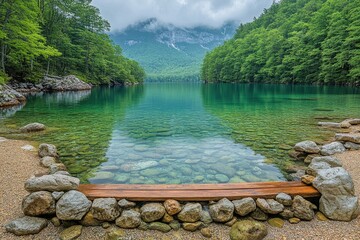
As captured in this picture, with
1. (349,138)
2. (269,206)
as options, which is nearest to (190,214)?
(269,206)

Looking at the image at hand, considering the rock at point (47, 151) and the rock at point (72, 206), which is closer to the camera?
the rock at point (72, 206)

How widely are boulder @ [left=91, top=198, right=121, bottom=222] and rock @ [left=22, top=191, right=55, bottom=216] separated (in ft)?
2.45

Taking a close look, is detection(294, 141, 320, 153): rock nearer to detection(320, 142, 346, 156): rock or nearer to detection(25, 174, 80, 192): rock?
detection(320, 142, 346, 156): rock

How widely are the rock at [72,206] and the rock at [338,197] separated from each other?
424cm

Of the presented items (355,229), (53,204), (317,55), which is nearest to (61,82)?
(53,204)

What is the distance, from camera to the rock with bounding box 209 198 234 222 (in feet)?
13.8

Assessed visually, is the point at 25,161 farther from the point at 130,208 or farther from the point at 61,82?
the point at 61,82

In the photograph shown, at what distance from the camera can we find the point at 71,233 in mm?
3926

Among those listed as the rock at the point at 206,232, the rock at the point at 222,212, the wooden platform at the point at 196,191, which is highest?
the wooden platform at the point at 196,191

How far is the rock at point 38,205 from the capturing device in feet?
13.6

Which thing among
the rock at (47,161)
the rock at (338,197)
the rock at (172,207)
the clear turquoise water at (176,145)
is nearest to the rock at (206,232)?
the rock at (172,207)

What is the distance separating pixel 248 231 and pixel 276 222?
2.34 feet

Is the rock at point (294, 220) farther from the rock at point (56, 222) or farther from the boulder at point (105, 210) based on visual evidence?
the rock at point (56, 222)

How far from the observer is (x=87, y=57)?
171 feet
